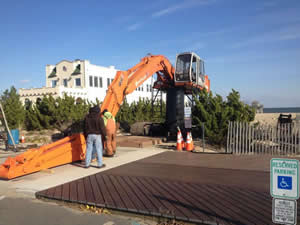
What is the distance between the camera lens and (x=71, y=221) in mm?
4895

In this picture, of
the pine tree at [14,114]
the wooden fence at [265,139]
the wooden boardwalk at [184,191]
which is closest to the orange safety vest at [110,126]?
the wooden boardwalk at [184,191]

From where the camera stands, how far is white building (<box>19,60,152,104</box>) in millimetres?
44500

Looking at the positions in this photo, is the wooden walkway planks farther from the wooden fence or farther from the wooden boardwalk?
the wooden fence

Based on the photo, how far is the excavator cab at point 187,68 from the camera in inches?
625

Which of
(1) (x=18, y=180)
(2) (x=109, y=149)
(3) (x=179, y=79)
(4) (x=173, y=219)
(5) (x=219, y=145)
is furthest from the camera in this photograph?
(3) (x=179, y=79)

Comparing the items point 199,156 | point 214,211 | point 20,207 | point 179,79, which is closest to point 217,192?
point 214,211

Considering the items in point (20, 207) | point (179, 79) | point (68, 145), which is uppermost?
point (179, 79)

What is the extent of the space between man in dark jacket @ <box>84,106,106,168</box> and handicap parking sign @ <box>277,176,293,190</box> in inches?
245

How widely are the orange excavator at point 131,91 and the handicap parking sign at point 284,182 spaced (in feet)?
23.2

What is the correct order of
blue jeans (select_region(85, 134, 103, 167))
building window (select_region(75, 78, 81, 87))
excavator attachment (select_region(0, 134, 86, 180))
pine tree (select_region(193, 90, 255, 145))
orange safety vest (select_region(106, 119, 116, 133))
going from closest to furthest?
1. excavator attachment (select_region(0, 134, 86, 180))
2. blue jeans (select_region(85, 134, 103, 167))
3. orange safety vest (select_region(106, 119, 116, 133))
4. pine tree (select_region(193, 90, 255, 145))
5. building window (select_region(75, 78, 81, 87))

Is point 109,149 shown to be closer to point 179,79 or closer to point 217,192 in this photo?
point 217,192

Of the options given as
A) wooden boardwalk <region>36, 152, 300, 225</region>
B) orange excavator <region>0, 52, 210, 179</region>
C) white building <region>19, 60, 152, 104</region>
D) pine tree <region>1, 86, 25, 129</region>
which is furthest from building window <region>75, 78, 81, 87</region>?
wooden boardwalk <region>36, 152, 300, 225</region>

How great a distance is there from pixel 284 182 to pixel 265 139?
889 cm

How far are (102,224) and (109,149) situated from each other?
6.02m
